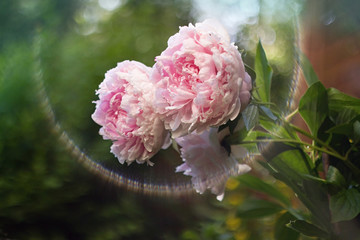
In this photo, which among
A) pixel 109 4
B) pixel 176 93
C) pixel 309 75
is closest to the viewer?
pixel 176 93

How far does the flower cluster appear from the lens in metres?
0.17

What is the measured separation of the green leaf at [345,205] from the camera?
229 millimetres

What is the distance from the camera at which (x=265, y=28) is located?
0.38 meters

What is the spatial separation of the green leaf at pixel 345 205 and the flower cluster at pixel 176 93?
0.37ft

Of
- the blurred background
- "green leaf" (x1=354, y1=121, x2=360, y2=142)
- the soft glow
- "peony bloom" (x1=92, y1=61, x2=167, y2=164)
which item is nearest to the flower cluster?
"peony bloom" (x1=92, y1=61, x2=167, y2=164)

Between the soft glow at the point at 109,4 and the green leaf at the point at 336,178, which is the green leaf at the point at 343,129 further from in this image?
the soft glow at the point at 109,4

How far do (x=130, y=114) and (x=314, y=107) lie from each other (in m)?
0.15

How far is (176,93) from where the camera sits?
176 mm

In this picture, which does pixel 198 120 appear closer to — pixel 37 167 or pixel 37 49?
pixel 37 167

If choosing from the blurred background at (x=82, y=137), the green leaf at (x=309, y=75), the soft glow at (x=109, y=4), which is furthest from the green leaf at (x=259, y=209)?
the soft glow at (x=109, y=4)

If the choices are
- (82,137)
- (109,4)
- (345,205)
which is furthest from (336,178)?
(109,4)

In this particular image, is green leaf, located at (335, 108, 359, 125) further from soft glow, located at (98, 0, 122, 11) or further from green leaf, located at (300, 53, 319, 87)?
soft glow, located at (98, 0, 122, 11)

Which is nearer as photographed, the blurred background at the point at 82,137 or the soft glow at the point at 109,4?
the blurred background at the point at 82,137

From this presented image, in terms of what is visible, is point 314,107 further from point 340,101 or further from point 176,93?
point 176,93
